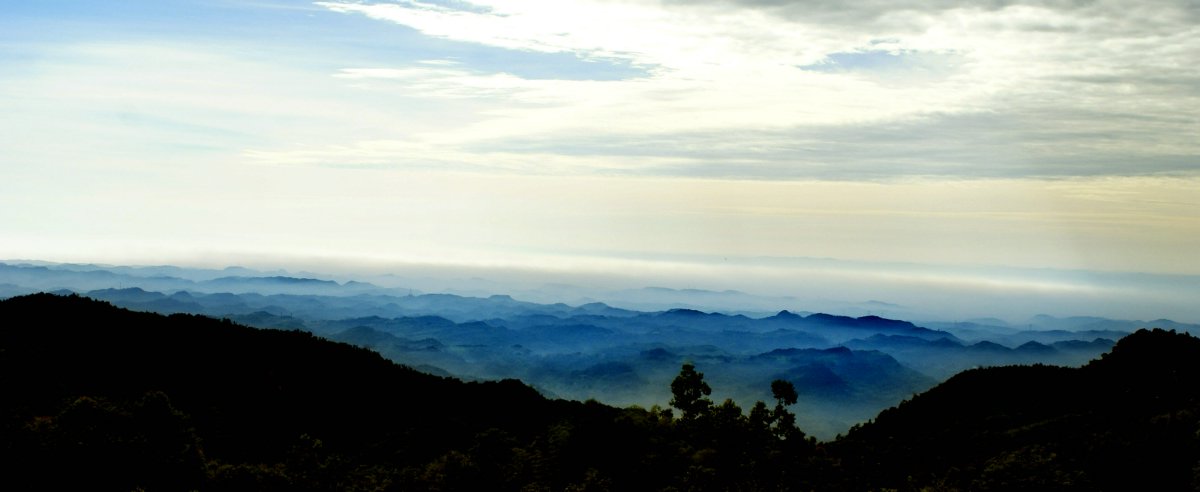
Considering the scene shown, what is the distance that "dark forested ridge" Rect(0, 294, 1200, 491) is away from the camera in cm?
4353

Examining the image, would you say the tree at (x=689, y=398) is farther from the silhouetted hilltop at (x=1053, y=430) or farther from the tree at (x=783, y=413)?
the silhouetted hilltop at (x=1053, y=430)

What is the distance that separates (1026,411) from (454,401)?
134 ft

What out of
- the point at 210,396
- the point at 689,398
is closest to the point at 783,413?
the point at 689,398

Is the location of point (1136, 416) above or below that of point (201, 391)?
above

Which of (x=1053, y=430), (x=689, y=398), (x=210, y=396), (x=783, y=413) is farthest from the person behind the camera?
(x=689, y=398)

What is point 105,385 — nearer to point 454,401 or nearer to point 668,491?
point 454,401

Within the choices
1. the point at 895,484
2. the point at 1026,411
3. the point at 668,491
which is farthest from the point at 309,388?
the point at 1026,411

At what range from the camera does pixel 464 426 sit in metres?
64.2

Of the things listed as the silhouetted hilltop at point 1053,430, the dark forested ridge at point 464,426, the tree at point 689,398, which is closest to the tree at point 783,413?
the dark forested ridge at point 464,426

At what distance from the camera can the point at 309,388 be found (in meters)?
73.2

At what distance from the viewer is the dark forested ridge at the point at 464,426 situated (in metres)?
43.5

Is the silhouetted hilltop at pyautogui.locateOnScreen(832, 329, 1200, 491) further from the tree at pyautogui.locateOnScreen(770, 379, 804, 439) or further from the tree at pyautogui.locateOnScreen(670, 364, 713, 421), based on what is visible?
the tree at pyautogui.locateOnScreen(670, 364, 713, 421)

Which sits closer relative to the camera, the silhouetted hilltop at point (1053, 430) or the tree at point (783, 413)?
the silhouetted hilltop at point (1053, 430)

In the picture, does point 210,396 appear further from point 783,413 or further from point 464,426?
point 783,413
